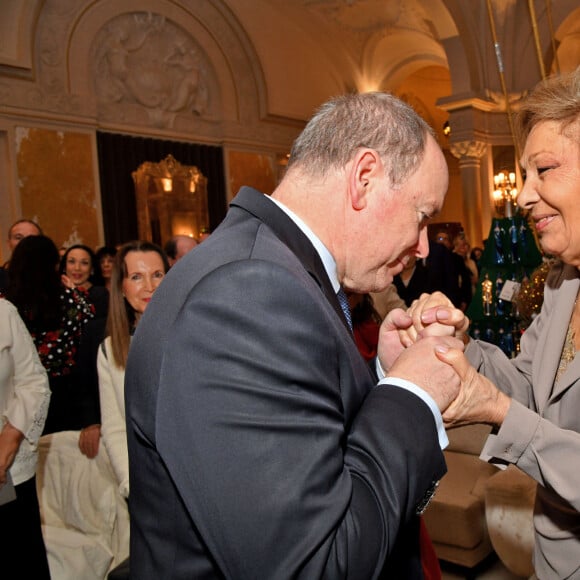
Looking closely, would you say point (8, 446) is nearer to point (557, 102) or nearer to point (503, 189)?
point (557, 102)

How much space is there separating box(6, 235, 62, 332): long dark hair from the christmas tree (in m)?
2.80

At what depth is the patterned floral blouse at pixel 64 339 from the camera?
3.58m

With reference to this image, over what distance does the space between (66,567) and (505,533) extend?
2240mm

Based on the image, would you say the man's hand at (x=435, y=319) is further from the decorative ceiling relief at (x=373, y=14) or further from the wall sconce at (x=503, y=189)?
the decorative ceiling relief at (x=373, y=14)

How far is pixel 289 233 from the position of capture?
114cm

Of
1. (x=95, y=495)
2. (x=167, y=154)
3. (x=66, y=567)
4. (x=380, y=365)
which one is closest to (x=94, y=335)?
(x=95, y=495)

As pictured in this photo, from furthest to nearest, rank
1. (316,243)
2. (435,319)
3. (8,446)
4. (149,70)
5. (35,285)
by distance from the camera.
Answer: (149,70), (35,285), (8,446), (435,319), (316,243)

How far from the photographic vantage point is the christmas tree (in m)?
4.03

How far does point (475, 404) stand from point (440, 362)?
1.03 feet

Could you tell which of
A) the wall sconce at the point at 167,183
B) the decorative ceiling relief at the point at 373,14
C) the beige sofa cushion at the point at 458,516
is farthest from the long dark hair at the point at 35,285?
the decorative ceiling relief at the point at 373,14

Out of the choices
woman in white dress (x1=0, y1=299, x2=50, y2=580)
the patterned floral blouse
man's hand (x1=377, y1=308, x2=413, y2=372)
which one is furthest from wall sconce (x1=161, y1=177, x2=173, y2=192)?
man's hand (x1=377, y1=308, x2=413, y2=372)

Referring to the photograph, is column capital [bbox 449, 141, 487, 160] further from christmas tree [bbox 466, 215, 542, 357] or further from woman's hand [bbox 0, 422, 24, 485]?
woman's hand [bbox 0, 422, 24, 485]

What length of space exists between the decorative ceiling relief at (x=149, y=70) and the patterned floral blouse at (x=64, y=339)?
7846mm

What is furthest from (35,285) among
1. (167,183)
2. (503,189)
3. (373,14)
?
(373,14)
